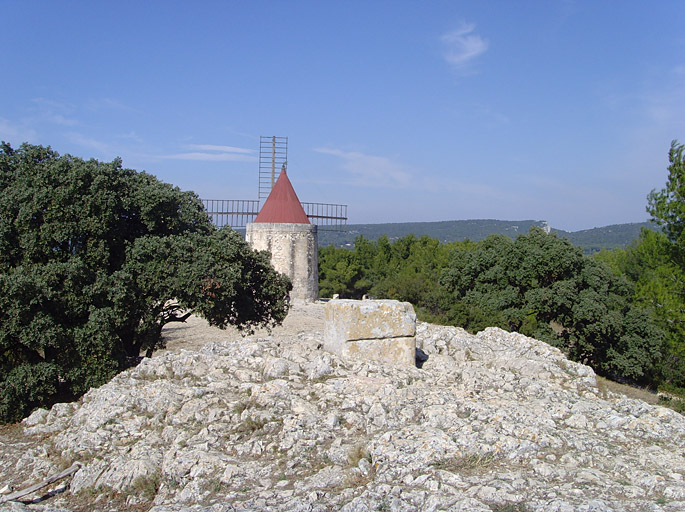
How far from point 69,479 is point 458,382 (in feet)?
18.0

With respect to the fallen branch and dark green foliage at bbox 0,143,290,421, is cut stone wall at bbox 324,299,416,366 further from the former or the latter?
dark green foliage at bbox 0,143,290,421

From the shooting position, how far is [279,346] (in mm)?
9680

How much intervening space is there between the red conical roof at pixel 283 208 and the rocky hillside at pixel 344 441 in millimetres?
22716

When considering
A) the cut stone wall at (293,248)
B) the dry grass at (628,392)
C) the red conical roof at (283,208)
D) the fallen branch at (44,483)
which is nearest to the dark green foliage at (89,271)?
the fallen branch at (44,483)

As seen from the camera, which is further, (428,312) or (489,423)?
(428,312)

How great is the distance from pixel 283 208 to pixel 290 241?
2.28m

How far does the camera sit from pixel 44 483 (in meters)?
6.39

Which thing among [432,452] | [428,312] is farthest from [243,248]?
[428,312]

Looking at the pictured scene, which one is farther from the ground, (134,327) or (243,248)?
(243,248)

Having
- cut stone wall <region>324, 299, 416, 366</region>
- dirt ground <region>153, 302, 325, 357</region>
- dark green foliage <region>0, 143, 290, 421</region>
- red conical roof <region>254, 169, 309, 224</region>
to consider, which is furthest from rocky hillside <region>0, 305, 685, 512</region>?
red conical roof <region>254, 169, 309, 224</region>

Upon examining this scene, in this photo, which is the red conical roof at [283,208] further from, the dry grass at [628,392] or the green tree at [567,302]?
the dry grass at [628,392]

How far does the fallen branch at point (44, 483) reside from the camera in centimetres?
614

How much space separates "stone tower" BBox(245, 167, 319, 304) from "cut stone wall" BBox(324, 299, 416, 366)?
21.9 meters

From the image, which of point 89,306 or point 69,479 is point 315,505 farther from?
point 89,306
